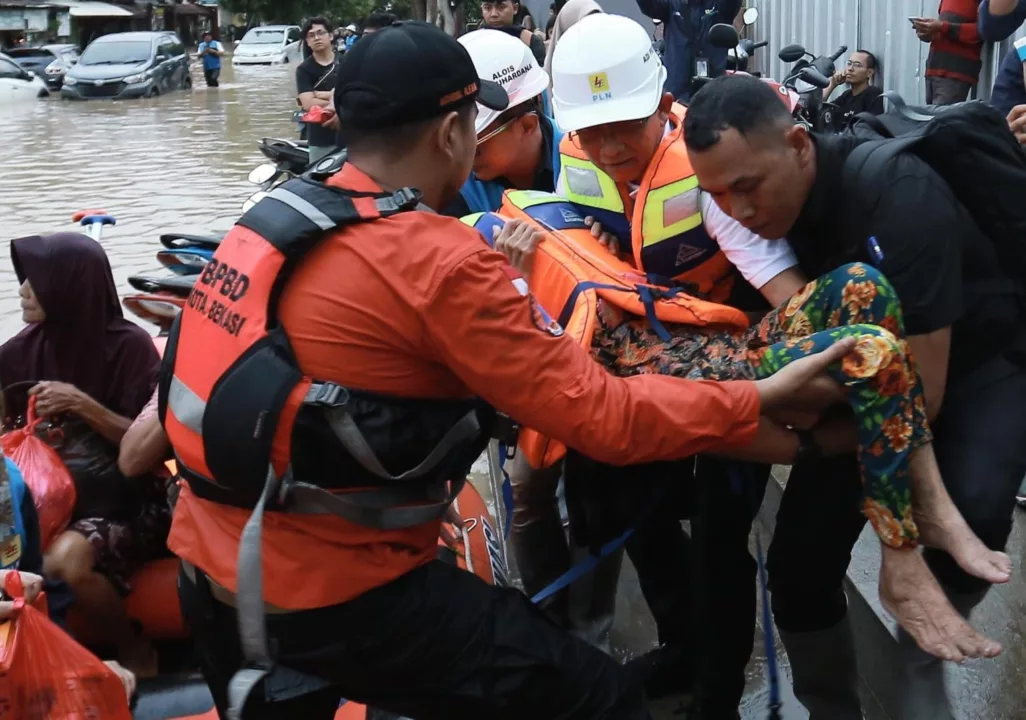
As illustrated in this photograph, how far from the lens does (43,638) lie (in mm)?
2533

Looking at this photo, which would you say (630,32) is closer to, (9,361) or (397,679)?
(397,679)

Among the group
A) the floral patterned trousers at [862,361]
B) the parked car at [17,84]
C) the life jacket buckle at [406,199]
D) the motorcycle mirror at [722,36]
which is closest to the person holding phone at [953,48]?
the motorcycle mirror at [722,36]

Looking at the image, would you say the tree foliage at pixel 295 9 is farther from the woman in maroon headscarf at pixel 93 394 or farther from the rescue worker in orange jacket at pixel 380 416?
the rescue worker in orange jacket at pixel 380 416

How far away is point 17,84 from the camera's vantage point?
26250 millimetres

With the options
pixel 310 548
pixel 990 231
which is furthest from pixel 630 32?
pixel 310 548

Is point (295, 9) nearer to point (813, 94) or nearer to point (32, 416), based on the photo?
point (813, 94)

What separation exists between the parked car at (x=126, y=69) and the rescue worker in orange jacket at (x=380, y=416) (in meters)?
27.5

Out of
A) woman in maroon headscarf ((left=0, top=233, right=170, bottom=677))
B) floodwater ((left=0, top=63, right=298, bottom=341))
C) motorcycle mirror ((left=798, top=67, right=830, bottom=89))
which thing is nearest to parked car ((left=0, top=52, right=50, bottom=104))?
floodwater ((left=0, top=63, right=298, bottom=341))

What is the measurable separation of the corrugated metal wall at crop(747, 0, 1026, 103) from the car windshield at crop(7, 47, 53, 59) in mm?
27079

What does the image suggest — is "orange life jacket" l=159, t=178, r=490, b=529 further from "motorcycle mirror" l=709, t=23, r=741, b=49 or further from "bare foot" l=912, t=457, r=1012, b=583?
"motorcycle mirror" l=709, t=23, r=741, b=49

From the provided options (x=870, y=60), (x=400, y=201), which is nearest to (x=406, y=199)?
(x=400, y=201)

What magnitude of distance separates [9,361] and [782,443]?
8.27 ft

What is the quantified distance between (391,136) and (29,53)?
33965mm

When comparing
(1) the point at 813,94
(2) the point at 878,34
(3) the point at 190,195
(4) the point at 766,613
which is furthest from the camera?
(3) the point at 190,195
